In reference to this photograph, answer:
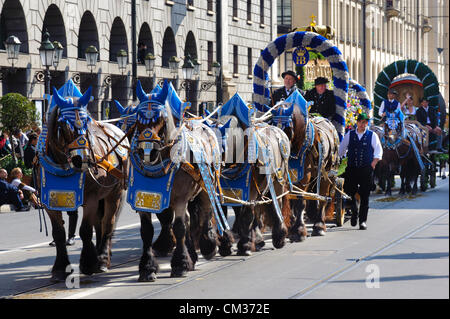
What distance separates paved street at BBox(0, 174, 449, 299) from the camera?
29.9 feet

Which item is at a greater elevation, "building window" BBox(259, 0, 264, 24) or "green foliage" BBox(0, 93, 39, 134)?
"building window" BBox(259, 0, 264, 24)

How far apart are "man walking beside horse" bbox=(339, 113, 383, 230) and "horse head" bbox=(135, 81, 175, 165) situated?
591 centimetres

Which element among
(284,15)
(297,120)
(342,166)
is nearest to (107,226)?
(297,120)

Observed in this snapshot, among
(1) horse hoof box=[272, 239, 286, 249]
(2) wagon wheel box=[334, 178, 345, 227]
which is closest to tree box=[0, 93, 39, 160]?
(2) wagon wheel box=[334, 178, 345, 227]

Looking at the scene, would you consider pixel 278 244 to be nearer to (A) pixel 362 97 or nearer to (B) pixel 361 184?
(B) pixel 361 184

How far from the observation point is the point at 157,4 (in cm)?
3612

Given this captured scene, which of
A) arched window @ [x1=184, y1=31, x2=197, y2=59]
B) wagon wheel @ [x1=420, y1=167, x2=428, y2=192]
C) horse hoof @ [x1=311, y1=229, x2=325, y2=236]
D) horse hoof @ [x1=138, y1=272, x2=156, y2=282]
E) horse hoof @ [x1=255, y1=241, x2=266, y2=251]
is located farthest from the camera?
arched window @ [x1=184, y1=31, x2=197, y2=59]

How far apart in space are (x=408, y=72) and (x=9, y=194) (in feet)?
41.5

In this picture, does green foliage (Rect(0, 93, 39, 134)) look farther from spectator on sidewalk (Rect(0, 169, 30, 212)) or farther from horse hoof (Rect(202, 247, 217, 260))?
horse hoof (Rect(202, 247, 217, 260))

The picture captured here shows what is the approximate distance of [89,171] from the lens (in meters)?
10.1

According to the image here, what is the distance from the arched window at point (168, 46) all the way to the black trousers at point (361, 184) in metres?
23.3

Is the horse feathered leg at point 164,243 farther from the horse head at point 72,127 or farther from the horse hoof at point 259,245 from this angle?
the horse head at point 72,127

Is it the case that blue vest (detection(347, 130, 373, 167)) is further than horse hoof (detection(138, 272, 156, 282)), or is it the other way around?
blue vest (detection(347, 130, 373, 167))
